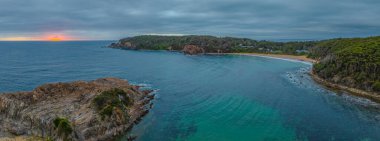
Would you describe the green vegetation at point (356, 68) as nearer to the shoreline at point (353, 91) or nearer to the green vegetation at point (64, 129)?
the shoreline at point (353, 91)

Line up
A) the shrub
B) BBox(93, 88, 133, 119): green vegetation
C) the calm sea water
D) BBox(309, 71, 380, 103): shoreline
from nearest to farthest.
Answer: BBox(93, 88, 133, 119): green vegetation → the calm sea water → BBox(309, 71, 380, 103): shoreline → the shrub

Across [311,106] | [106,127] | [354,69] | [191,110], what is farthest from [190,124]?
[354,69]

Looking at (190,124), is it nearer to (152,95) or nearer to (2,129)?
(152,95)

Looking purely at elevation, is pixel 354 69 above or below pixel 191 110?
above

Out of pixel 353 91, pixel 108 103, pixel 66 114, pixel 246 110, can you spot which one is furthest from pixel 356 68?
pixel 66 114

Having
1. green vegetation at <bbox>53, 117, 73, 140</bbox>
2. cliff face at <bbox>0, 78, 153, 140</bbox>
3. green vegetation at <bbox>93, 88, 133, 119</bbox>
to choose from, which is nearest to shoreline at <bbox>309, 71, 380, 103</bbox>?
cliff face at <bbox>0, 78, 153, 140</bbox>

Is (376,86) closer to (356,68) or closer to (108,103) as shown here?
(356,68)

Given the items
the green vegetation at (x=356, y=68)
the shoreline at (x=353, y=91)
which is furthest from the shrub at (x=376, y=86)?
the shoreline at (x=353, y=91)

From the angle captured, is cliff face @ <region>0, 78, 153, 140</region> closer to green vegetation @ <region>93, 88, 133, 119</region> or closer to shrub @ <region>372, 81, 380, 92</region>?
green vegetation @ <region>93, 88, 133, 119</region>
